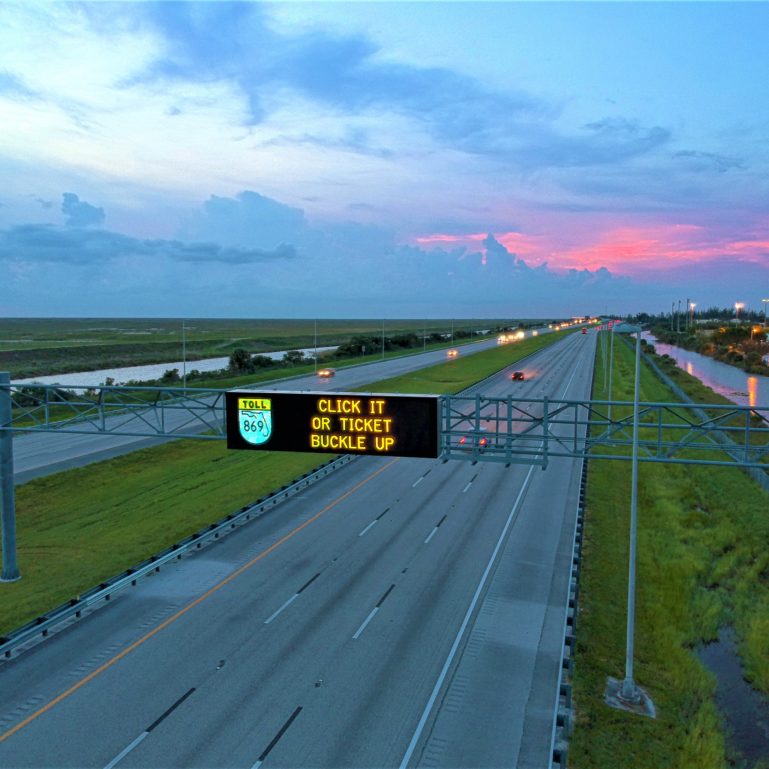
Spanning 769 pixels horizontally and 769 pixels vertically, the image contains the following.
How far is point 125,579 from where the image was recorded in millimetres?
20578

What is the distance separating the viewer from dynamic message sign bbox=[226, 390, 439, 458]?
1727cm

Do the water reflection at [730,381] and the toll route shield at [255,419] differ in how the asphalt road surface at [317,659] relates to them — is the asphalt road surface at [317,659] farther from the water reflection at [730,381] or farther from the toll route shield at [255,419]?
the water reflection at [730,381]

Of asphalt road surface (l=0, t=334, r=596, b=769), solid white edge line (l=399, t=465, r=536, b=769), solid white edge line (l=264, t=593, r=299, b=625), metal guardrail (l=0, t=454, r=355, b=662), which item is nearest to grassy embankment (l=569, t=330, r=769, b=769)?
asphalt road surface (l=0, t=334, r=596, b=769)

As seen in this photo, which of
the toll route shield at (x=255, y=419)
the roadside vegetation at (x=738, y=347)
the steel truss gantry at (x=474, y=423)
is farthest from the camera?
the roadside vegetation at (x=738, y=347)

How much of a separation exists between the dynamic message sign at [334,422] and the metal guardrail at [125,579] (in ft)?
20.9

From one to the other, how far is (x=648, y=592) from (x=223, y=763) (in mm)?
Answer: 15317

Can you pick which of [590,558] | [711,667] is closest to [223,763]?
[711,667]

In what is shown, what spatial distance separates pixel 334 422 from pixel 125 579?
30.9ft

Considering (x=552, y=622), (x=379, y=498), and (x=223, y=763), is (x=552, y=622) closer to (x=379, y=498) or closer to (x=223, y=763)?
(x=223, y=763)

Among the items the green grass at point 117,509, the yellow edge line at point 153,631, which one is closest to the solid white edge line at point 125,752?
the yellow edge line at point 153,631

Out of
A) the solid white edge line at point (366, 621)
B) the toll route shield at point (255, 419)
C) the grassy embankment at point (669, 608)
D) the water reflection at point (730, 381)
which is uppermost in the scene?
the toll route shield at point (255, 419)

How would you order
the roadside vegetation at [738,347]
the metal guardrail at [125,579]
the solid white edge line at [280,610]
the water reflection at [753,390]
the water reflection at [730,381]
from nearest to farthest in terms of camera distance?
the metal guardrail at [125,579] → the solid white edge line at [280,610] → the water reflection at [753,390] → the water reflection at [730,381] → the roadside vegetation at [738,347]

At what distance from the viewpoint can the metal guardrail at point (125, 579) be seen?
1703 cm

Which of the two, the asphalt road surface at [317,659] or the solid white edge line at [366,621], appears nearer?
the asphalt road surface at [317,659]
